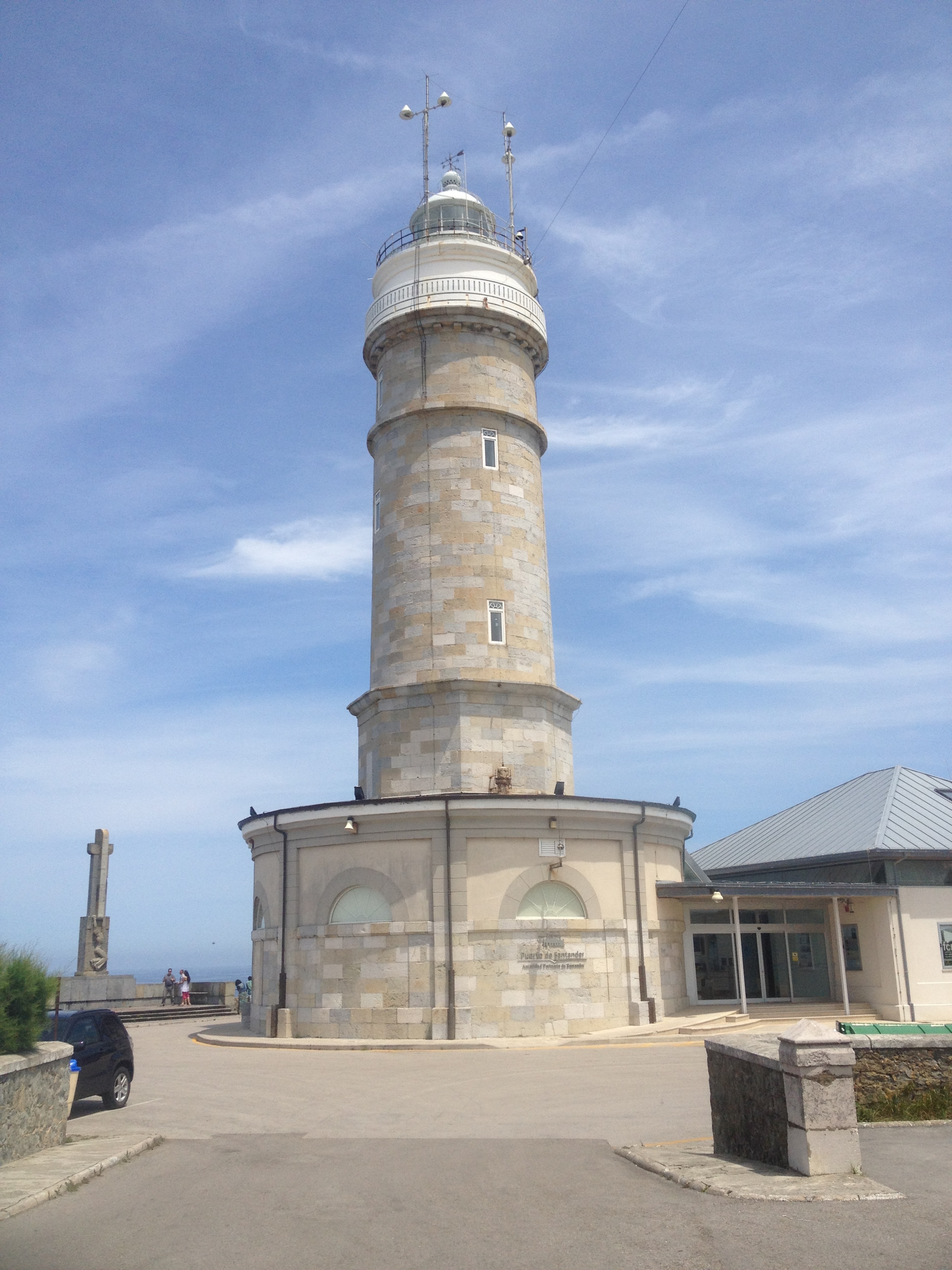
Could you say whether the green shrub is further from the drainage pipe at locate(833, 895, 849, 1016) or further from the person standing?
the person standing

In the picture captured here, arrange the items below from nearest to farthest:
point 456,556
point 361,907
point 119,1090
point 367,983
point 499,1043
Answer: point 119,1090
point 499,1043
point 367,983
point 361,907
point 456,556

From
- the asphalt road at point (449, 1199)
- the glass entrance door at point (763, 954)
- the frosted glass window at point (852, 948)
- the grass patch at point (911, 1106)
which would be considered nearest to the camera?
the asphalt road at point (449, 1199)

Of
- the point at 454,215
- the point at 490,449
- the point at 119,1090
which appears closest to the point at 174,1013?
the point at 490,449

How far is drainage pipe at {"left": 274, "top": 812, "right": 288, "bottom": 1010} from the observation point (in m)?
23.5

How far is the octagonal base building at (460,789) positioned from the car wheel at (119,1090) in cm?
753

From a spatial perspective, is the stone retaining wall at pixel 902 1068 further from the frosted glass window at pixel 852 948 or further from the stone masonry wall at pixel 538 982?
the frosted glass window at pixel 852 948

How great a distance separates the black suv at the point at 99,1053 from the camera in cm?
1422

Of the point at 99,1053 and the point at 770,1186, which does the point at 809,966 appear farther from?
the point at 770,1186

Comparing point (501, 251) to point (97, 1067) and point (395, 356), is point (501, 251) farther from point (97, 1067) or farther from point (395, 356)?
point (97, 1067)

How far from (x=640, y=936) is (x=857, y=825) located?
8.93 metres

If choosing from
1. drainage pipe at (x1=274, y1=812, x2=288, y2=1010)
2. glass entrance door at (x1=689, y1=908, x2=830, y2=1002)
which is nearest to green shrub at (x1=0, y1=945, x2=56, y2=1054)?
drainage pipe at (x1=274, y1=812, x2=288, y2=1010)

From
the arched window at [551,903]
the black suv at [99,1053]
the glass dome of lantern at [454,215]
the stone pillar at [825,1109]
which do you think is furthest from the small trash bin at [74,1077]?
the glass dome of lantern at [454,215]

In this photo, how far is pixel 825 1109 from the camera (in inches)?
334

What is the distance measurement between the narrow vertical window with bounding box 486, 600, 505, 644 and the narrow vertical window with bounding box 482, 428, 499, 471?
3706 millimetres
